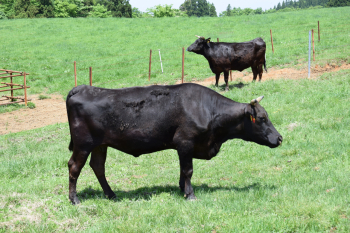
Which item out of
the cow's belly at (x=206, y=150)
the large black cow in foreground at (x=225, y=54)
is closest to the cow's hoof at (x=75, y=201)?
the cow's belly at (x=206, y=150)

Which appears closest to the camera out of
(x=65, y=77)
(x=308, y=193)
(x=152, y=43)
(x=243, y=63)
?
(x=308, y=193)

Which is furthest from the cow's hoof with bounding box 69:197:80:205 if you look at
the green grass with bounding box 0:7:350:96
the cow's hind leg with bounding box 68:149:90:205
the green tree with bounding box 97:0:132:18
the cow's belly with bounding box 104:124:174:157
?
the green tree with bounding box 97:0:132:18

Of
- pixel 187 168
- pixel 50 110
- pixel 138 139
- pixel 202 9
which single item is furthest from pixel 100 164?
pixel 202 9

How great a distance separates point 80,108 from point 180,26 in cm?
3171

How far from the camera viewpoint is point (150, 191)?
6770mm

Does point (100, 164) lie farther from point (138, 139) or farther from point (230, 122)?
point (230, 122)

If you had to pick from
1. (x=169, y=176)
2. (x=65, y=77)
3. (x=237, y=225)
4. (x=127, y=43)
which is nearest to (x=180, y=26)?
(x=127, y=43)

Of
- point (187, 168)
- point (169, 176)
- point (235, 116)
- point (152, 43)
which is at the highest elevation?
point (152, 43)

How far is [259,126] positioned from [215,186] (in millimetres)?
1393

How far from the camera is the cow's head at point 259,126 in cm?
639

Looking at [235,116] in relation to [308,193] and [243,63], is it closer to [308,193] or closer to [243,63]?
[308,193]

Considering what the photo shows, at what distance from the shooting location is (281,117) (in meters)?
10.3

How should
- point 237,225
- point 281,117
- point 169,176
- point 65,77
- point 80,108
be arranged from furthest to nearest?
point 65,77, point 281,117, point 169,176, point 80,108, point 237,225

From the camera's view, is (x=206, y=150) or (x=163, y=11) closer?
(x=206, y=150)
